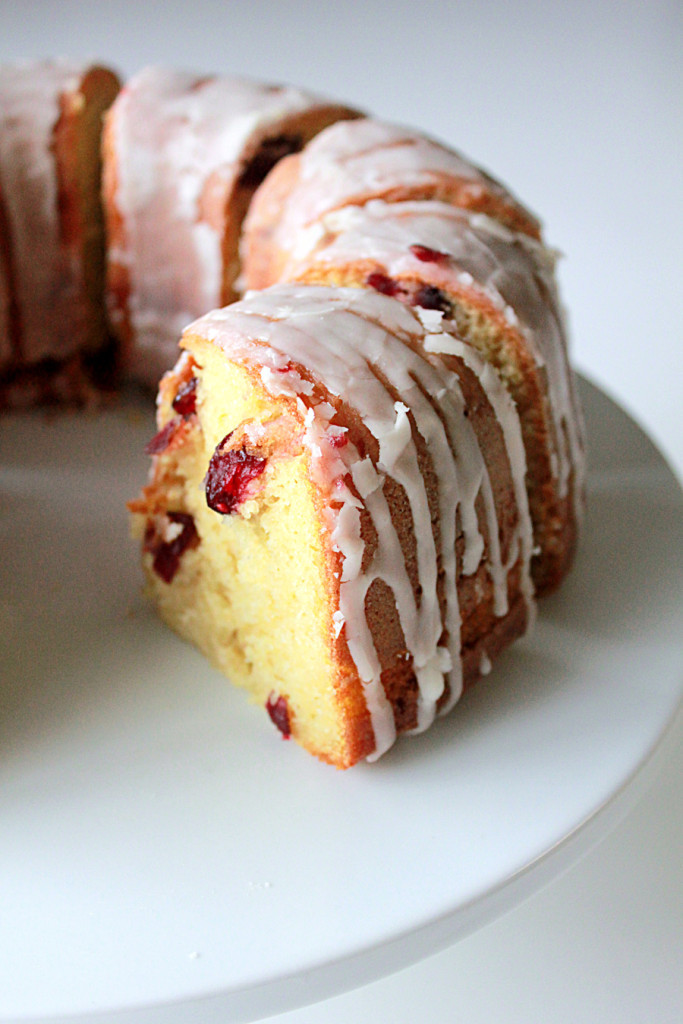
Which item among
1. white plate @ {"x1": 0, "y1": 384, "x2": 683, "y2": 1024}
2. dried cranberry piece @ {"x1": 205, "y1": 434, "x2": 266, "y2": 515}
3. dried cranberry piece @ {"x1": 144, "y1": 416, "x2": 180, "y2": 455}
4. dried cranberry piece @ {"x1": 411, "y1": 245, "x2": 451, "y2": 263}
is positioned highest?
dried cranberry piece @ {"x1": 411, "y1": 245, "x2": 451, "y2": 263}

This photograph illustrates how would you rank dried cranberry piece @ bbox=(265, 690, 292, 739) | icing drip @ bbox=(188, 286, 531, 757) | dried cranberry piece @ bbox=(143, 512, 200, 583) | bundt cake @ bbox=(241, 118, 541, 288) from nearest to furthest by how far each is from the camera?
icing drip @ bbox=(188, 286, 531, 757) < dried cranberry piece @ bbox=(265, 690, 292, 739) < dried cranberry piece @ bbox=(143, 512, 200, 583) < bundt cake @ bbox=(241, 118, 541, 288)

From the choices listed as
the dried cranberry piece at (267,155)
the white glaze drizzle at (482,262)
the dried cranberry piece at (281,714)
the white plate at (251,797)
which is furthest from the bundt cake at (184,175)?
the dried cranberry piece at (281,714)

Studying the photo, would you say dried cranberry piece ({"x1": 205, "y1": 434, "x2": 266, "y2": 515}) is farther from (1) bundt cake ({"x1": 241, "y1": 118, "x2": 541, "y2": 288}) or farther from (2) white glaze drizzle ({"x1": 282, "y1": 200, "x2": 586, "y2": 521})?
(1) bundt cake ({"x1": 241, "y1": 118, "x2": 541, "y2": 288})

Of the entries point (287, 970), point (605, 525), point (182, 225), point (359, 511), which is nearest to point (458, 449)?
point (359, 511)

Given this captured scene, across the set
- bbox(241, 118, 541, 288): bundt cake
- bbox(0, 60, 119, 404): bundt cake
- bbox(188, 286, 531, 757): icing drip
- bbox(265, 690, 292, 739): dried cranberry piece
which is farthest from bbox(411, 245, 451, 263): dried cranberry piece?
bbox(0, 60, 119, 404): bundt cake

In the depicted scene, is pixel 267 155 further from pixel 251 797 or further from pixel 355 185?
pixel 251 797

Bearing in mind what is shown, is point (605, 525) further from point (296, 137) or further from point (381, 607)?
point (296, 137)
